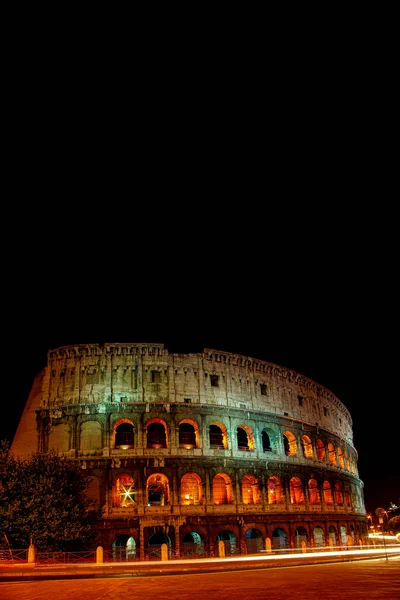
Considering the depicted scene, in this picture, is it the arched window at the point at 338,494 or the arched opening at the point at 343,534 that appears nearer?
the arched opening at the point at 343,534

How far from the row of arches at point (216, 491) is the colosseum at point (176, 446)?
0.24 ft

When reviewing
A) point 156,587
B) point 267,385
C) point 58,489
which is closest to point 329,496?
point 267,385

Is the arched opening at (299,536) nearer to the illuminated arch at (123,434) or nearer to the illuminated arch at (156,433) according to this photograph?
the illuminated arch at (156,433)

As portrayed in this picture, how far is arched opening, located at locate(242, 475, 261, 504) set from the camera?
3438 cm

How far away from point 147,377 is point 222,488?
29.4ft

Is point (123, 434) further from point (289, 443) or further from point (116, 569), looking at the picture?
point (289, 443)

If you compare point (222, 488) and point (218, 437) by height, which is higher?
point (218, 437)

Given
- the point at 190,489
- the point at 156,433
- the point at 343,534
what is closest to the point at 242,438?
the point at 190,489

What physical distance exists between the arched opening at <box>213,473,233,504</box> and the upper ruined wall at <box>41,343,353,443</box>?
470cm

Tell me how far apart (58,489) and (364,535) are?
30265mm

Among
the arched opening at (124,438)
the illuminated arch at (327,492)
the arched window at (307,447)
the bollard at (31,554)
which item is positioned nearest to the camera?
the bollard at (31,554)

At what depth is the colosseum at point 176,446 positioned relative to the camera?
3020 centimetres

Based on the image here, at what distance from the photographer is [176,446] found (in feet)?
104

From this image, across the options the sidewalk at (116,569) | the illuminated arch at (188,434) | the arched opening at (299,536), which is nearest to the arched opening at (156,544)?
the illuminated arch at (188,434)
